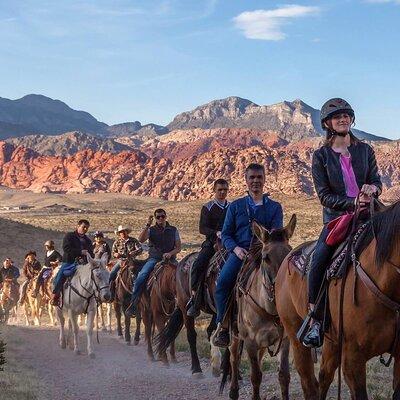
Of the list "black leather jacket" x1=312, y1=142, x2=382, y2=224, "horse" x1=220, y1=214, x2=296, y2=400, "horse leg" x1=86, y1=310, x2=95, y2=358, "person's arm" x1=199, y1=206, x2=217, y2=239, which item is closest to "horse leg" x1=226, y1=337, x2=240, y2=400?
"horse" x1=220, y1=214, x2=296, y2=400

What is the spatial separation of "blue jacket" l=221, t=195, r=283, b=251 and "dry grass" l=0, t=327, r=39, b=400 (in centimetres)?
379

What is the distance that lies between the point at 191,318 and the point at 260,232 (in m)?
4.36

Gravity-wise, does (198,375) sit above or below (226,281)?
below

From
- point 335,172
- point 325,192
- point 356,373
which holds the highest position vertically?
point 335,172

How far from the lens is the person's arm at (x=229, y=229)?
28.7 feet

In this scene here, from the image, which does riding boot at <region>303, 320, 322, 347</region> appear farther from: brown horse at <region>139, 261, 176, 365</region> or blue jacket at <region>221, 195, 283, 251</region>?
brown horse at <region>139, 261, 176, 365</region>

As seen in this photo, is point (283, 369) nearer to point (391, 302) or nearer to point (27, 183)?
point (391, 302)

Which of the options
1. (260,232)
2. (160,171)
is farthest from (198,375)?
(160,171)

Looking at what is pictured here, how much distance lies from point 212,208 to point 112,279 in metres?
8.00

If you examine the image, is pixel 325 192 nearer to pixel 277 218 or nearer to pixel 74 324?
pixel 277 218

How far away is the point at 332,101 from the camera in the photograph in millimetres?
6234

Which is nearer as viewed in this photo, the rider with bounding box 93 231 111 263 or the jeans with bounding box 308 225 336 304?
the jeans with bounding box 308 225 336 304

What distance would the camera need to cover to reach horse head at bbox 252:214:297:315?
308 inches

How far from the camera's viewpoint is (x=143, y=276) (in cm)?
1482
